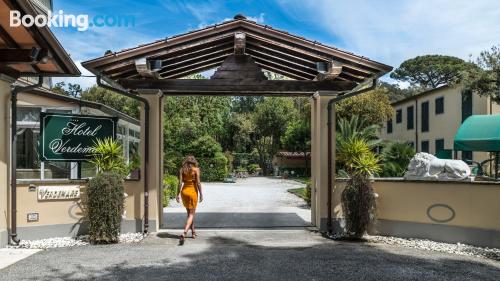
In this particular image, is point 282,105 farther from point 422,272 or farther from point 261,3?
point 422,272

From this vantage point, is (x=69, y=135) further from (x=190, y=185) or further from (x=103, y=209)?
(x=190, y=185)

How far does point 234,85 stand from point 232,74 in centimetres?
23

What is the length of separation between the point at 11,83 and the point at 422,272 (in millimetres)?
7529

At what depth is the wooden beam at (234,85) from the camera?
9281 mm

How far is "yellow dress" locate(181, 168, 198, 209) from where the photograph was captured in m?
8.87

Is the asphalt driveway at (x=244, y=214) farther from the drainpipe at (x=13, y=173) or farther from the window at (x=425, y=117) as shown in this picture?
the window at (x=425, y=117)

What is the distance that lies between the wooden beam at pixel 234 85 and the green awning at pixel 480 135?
6.98 m

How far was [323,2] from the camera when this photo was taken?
38.3 feet

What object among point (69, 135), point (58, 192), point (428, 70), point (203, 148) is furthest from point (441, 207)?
point (428, 70)

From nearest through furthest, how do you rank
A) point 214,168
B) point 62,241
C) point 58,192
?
point 62,241, point 58,192, point 214,168

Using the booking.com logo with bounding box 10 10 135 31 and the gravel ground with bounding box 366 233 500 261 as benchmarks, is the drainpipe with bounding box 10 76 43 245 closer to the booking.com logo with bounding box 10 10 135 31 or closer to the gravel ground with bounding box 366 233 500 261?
the booking.com logo with bounding box 10 10 135 31

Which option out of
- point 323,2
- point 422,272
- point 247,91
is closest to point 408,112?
point 323,2

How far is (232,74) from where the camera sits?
9.31 metres

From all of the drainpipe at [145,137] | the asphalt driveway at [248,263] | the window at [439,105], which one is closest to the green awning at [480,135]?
the asphalt driveway at [248,263]
